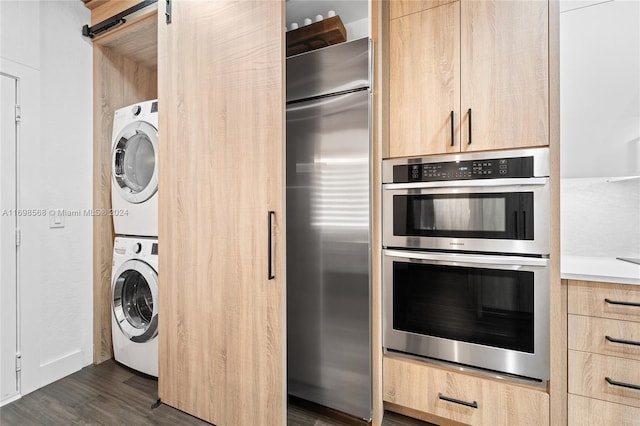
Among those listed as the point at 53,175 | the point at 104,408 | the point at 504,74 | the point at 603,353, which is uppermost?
the point at 504,74

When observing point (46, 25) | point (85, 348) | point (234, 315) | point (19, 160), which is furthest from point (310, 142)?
point (85, 348)

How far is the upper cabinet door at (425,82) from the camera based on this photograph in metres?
1.55

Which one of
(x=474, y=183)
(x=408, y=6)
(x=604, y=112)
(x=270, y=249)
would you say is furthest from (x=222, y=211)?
A: (x=604, y=112)

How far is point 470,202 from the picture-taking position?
1.51m

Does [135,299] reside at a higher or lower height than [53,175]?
lower

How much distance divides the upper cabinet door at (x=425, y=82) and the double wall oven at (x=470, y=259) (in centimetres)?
11

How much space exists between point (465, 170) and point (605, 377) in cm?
107

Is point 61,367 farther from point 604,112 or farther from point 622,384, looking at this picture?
point 604,112

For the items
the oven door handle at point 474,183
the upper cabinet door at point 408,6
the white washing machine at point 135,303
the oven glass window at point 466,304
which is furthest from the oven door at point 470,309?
the white washing machine at point 135,303

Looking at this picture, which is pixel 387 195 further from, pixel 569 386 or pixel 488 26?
pixel 569 386

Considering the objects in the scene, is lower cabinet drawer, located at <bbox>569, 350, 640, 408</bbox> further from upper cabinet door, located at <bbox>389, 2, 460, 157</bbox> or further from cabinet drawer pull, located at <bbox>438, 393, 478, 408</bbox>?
upper cabinet door, located at <bbox>389, 2, 460, 157</bbox>

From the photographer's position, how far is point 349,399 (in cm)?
163

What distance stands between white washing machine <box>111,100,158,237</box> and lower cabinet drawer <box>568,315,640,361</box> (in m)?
2.44

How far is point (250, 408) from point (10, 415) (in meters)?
1.43
